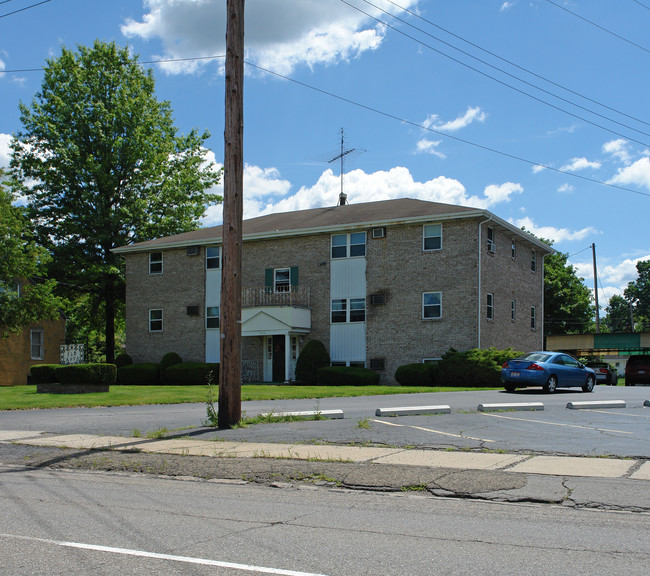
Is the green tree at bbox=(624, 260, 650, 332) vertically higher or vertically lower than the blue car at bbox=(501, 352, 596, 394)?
higher

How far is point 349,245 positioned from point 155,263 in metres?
12.3

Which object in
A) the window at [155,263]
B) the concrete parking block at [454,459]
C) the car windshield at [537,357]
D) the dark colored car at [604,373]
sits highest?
the window at [155,263]

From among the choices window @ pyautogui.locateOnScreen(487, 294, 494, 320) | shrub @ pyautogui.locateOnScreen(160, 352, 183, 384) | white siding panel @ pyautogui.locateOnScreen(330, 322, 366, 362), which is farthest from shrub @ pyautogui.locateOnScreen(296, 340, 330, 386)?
window @ pyautogui.locateOnScreen(487, 294, 494, 320)

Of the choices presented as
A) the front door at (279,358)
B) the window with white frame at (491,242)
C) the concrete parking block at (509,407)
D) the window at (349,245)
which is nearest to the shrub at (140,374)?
the front door at (279,358)

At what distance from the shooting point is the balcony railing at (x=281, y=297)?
115 feet

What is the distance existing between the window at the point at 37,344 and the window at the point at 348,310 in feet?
61.8

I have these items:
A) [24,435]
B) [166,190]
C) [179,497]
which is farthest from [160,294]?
[179,497]

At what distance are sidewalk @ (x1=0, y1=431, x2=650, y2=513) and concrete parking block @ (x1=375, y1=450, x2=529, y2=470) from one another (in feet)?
0.04

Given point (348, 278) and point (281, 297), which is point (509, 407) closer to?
point (348, 278)

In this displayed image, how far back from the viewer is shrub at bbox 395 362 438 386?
29969 mm

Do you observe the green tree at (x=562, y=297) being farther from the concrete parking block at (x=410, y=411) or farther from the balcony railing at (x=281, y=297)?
the concrete parking block at (x=410, y=411)

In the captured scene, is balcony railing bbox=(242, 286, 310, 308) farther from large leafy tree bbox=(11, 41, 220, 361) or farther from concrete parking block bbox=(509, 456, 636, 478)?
concrete parking block bbox=(509, 456, 636, 478)

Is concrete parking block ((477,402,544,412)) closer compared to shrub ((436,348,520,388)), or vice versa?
concrete parking block ((477,402,544,412))

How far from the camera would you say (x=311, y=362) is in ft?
108
